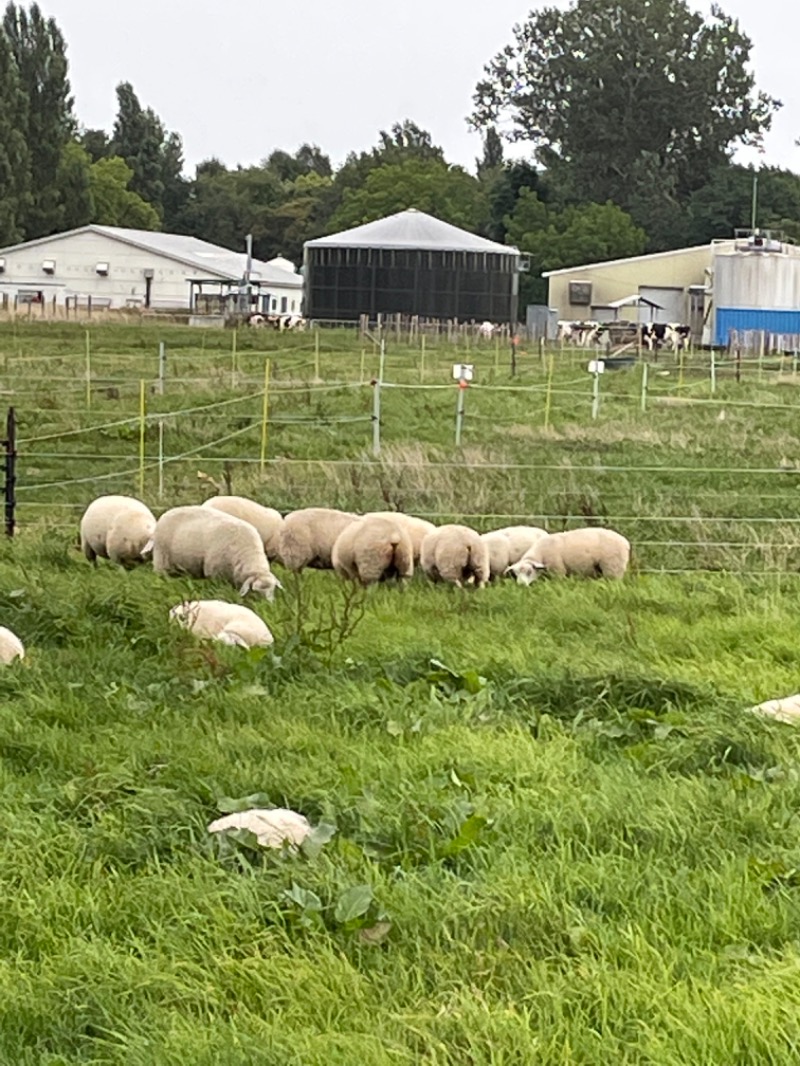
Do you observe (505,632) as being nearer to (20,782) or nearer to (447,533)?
Result: (447,533)

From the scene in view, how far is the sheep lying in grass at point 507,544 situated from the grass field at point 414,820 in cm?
89

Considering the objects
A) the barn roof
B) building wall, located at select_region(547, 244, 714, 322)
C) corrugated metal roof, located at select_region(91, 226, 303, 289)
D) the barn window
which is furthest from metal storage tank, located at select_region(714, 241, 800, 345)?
corrugated metal roof, located at select_region(91, 226, 303, 289)

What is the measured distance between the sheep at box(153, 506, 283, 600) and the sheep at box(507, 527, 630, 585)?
1924 mm

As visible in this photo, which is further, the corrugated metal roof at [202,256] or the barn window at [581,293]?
the corrugated metal roof at [202,256]

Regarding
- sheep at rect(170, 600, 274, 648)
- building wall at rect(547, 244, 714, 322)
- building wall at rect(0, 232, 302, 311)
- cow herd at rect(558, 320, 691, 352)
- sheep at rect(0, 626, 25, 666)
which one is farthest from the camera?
building wall at rect(0, 232, 302, 311)

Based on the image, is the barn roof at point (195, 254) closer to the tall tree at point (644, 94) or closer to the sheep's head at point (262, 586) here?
the tall tree at point (644, 94)

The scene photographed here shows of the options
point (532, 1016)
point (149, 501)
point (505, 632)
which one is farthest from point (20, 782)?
point (149, 501)

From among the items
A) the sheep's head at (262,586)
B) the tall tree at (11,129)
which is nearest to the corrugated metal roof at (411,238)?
the tall tree at (11,129)

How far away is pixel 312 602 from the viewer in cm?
1100

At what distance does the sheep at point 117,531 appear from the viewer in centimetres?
1306

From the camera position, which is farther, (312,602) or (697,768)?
(312,602)

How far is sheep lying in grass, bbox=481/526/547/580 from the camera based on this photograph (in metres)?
12.9

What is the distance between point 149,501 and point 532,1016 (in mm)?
11265

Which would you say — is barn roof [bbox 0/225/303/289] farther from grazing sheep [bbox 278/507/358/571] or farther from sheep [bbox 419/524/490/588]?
sheep [bbox 419/524/490/588]
